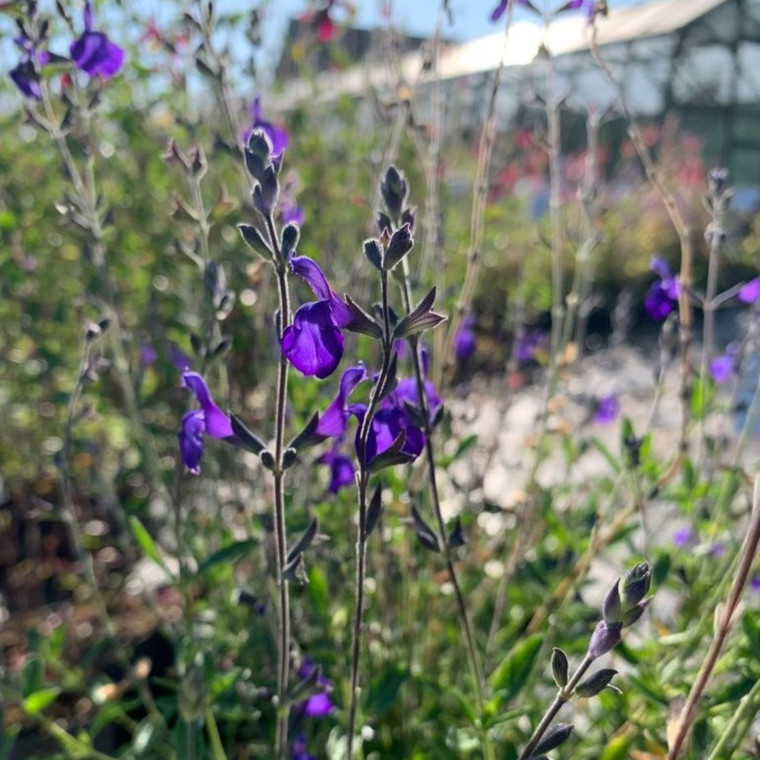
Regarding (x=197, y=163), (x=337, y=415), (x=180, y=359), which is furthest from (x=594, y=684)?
(x=180, y=359)

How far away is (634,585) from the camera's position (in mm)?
801

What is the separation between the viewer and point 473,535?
2.24 metres

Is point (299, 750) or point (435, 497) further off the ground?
point (435, 497)

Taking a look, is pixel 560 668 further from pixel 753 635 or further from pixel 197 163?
pixel 197 163

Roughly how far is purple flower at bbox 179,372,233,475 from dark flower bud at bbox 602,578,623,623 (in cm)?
43

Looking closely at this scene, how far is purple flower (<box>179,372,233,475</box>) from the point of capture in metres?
0.97

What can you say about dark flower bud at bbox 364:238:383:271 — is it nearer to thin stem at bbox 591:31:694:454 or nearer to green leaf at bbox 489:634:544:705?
green leaf at bbox 489:634:544:705

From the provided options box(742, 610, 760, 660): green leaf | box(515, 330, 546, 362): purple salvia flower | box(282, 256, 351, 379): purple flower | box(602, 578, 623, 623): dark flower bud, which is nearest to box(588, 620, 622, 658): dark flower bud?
box(602, 578, 623, 623): dark flower bud

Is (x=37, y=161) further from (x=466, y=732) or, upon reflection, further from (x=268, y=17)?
(x=466, y=732)

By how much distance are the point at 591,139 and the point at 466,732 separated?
1.23 meters

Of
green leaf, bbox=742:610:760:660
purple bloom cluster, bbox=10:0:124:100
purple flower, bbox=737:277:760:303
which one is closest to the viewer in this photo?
green leaf, bbox=742:610:760:660

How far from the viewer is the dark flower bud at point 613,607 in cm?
80

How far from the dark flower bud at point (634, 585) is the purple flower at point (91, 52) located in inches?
50.1

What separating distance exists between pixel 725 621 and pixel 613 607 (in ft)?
0.51
